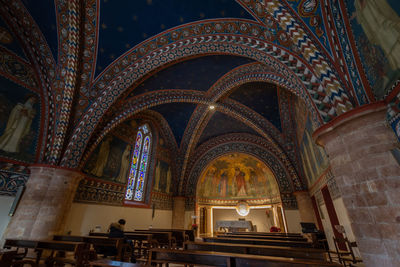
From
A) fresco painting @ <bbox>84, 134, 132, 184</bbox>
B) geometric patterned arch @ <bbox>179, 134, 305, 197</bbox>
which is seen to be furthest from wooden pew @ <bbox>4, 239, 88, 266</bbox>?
geometric patterned arch @ <bbox>179, 134, 305, 197</bbox>

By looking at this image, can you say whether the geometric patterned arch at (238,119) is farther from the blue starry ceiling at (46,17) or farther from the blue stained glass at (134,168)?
the blue starry ceiling at (46,17)

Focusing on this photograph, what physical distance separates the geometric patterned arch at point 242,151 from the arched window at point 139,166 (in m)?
3.35

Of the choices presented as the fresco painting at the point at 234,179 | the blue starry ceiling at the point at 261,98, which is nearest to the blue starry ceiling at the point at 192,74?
the blue starry ceiling at the point at 261,98

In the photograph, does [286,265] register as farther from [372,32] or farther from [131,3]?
[131,3]

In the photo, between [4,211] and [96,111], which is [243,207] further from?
[4,211]

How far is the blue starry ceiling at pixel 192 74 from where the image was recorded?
8.61 meters

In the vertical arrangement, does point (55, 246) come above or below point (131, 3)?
below

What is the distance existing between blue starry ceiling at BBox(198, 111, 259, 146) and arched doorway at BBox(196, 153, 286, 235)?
90.9 inches

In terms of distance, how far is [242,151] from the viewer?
13867 mm

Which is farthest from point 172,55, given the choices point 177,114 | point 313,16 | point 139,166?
point 139,166

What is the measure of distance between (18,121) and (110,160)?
3.80 metres

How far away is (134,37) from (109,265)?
741 cm

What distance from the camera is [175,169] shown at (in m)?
13.8

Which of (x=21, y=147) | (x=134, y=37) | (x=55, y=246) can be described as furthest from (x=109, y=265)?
(x=134, y=37)
